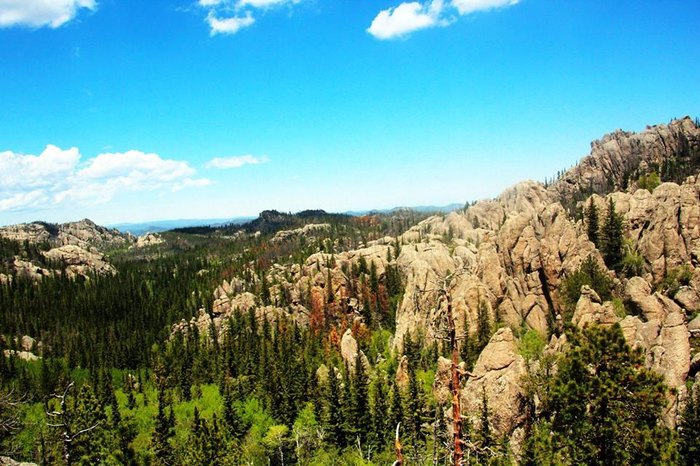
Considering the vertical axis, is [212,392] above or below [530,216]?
below

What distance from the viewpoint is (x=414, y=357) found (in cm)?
8425

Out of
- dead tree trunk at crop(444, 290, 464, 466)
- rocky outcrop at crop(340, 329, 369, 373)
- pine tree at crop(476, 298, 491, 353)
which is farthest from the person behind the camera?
rocky outcrop at crop(340, 329, 369, 373)

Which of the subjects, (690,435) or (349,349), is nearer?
(690,435)

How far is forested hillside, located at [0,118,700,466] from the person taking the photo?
22047mm

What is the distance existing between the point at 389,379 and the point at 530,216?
39042 mm

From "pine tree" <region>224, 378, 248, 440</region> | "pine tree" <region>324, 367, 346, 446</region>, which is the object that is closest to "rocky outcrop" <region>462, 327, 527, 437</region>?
"pine tree" <region>324, 367, 346, 446</region>

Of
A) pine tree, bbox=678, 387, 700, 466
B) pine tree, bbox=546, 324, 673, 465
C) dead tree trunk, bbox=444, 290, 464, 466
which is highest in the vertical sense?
dead tree trunk, bbox=444, 290, 464, 466

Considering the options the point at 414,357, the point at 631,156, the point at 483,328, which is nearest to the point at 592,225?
the point at 483,328

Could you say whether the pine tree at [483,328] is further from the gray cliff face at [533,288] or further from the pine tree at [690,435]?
the pine tree at [690,435]

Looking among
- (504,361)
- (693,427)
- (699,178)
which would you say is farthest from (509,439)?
(699,178)

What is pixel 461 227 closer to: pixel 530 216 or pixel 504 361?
pixel 530 216

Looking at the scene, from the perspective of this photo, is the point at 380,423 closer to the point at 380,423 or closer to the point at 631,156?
the point at 380,423

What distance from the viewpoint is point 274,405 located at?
78312 mm

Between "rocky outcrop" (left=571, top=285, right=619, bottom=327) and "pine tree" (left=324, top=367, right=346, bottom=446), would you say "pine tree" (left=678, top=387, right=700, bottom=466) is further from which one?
"pine tree" (left=324, top=367, right=346, bottom=446)
